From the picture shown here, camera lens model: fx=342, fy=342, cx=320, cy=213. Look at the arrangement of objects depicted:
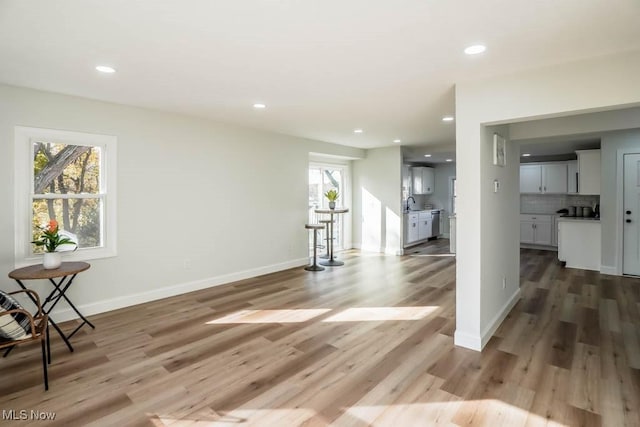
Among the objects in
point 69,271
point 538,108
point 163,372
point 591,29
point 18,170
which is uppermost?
point 591,29

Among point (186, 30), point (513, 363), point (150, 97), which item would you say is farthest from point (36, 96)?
point (513, 363)

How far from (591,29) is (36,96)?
481cm

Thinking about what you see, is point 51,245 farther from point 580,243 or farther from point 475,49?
point 580,243

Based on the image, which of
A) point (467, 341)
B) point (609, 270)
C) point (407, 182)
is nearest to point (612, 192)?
point (609, 270)

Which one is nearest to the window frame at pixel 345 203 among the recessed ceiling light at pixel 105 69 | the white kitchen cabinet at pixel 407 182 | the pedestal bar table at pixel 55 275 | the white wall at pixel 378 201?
the white wall at pixel 378 201

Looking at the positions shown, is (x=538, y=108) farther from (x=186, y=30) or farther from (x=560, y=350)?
(x=186, y=30)

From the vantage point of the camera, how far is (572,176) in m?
7.82

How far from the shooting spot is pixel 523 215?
8.59 m

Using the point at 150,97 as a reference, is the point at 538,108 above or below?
below

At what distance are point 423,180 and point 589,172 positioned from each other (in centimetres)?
422

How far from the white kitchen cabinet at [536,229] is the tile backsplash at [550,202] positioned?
0.25 metres

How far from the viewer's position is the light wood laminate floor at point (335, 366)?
2174 millimetres

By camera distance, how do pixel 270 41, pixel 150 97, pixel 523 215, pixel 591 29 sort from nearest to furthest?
pixel 591 29 → pixel 270 41 → pixel 150 97 → pixel 523 215

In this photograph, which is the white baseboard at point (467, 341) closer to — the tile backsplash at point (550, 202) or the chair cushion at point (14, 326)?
the chair cushion at point (14, 326)
